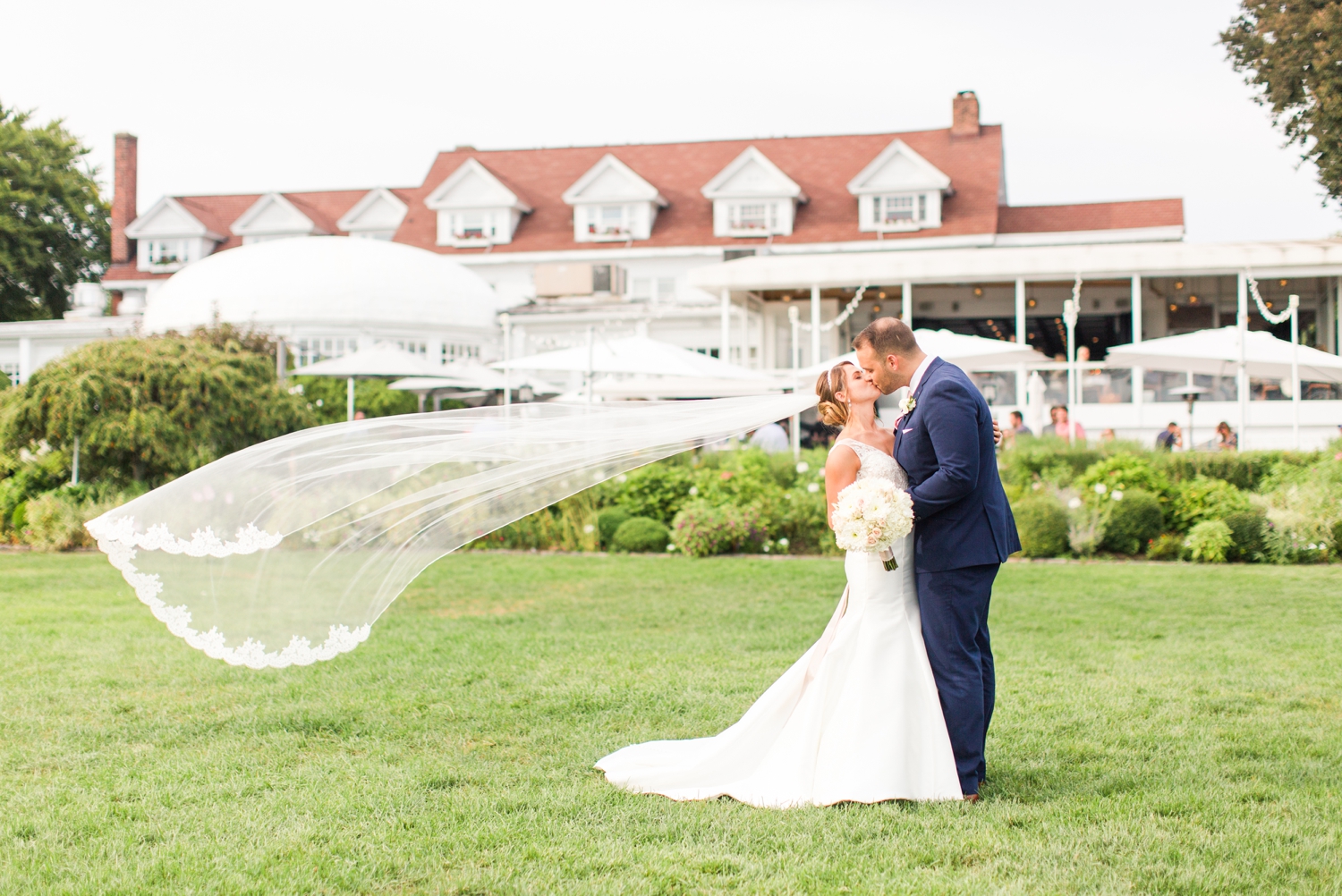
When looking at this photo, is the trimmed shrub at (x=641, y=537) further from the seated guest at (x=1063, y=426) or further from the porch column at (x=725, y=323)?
the porch column at (x=725, y=323)

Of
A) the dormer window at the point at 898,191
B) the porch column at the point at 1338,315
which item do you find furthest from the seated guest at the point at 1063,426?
the dormer window at the point at 898,191

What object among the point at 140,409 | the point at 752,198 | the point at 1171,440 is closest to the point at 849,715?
the point at 140,409

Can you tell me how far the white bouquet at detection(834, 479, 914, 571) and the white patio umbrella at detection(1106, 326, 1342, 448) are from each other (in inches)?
585

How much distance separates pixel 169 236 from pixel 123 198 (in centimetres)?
343

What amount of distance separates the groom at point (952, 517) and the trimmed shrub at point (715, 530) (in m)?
8.95

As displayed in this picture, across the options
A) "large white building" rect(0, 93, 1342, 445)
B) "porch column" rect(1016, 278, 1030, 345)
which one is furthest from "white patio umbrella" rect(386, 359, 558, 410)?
"porch column" rect(1016, 278, 1030, 345)

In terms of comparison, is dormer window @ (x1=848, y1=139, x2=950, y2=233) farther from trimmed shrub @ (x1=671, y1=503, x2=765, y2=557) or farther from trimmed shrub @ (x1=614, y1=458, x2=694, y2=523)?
trimmed shrub @ (x1=671, y1=503, x2=765, y2=557)

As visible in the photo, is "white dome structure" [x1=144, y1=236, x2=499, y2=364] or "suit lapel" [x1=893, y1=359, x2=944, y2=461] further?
"white dome structure" [x1=144, y1=236, x2=499, y2=364]

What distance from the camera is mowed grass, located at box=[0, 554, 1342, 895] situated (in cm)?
423

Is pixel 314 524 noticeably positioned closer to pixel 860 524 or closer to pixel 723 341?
pixel 860 524

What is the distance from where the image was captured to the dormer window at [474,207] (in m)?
38.3

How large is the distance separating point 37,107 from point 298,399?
3438cm

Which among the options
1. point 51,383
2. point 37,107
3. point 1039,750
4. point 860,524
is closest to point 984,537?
point 860,524

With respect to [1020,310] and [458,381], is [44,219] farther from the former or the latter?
[1020,310]
